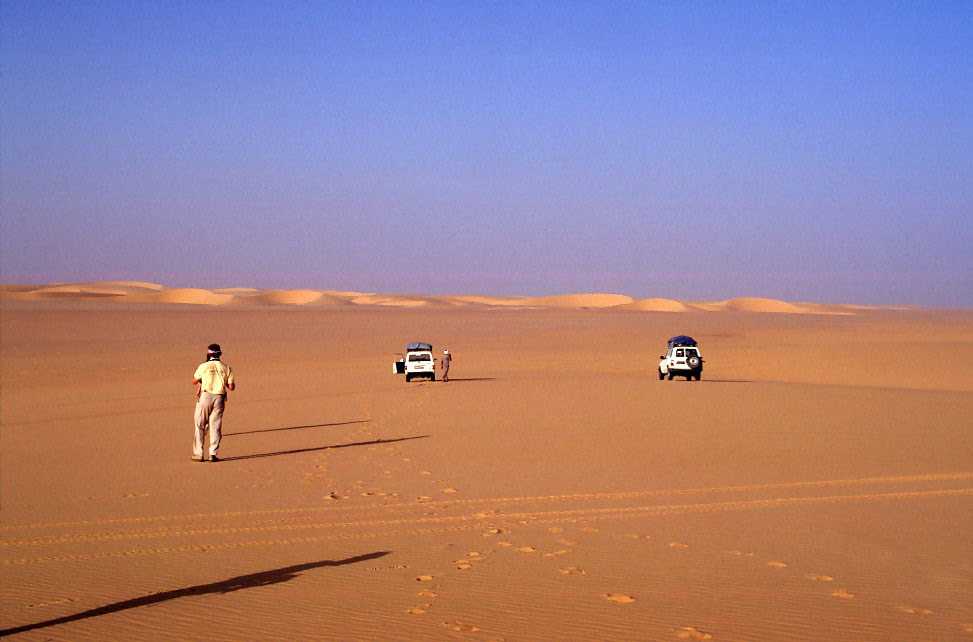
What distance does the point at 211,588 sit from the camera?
8.00 metres

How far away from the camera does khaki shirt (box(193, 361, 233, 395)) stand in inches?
604

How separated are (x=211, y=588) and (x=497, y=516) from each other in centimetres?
388

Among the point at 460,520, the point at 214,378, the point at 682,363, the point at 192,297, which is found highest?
the point at 192,297

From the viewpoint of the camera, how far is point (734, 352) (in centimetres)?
5562

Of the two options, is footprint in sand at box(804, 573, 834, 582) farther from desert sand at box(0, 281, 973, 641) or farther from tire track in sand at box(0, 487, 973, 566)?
tire track in sand at box(0, 487, 973, 566)

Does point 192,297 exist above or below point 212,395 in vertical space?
above

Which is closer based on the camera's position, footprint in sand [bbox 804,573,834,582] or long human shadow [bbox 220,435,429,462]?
footprint in sand [bbox 804,573,834,582]

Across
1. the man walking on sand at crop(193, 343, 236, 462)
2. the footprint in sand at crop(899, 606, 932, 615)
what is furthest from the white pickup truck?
the footprint in sand at crop(899, 606, 932, 615)

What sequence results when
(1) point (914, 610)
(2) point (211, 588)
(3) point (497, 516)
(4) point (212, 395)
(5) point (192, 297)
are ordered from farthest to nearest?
1. (5) point (192, 297)
2. (4) point (212, 395)
3. (3) point (497, 516)
4. (2) point (211, 588)
5. (1) point (914, 610)

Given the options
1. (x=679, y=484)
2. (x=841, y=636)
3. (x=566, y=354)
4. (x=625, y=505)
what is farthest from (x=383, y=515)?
(x=566, y=354)

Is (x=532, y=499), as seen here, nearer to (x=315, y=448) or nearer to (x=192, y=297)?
(x=315, y=448)

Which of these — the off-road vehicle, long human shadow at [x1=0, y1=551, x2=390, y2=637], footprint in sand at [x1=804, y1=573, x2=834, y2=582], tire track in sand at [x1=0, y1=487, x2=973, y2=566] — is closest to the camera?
long human shadow at [x1=0, y1=551, x2=390, y2=637]

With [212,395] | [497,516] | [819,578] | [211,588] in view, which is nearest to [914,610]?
[819,578]

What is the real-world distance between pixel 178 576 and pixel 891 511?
308 inches
